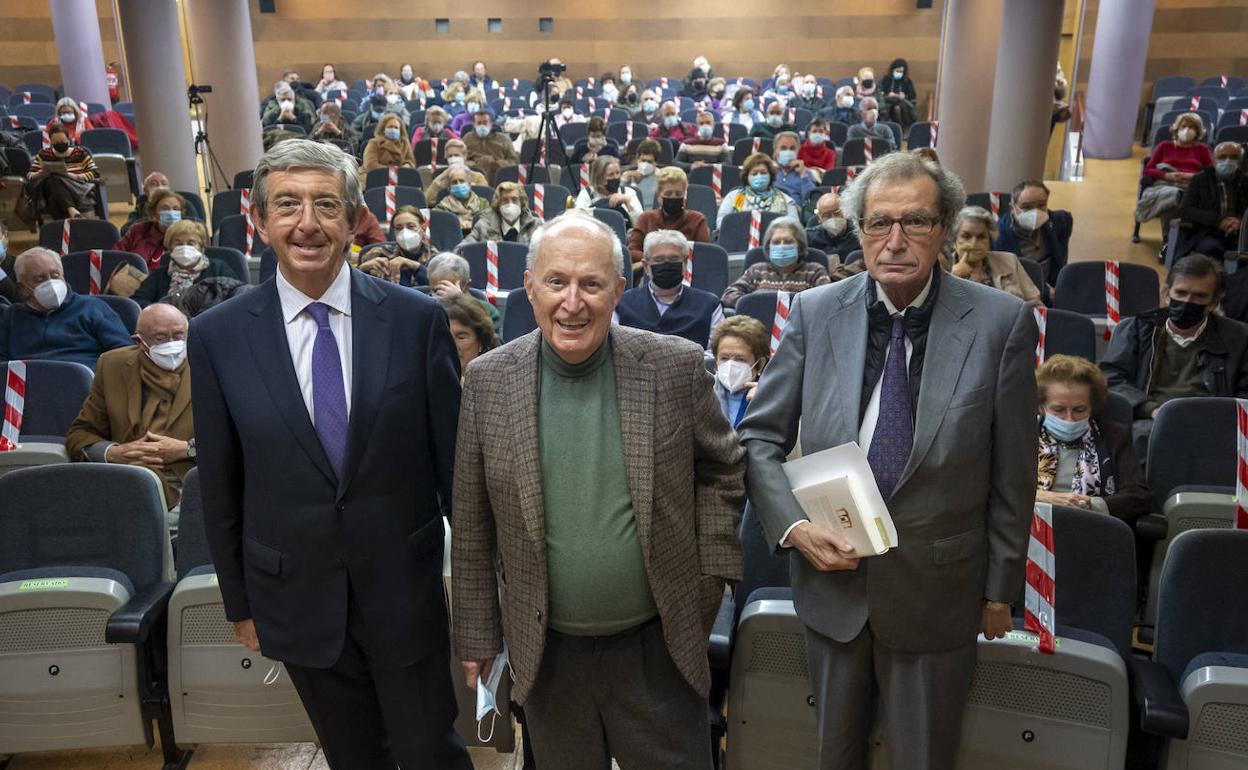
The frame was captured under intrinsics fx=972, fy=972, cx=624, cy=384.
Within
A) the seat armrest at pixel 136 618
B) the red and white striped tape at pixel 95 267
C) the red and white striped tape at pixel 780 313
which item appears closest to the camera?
the seat armrest at pixel 136 618

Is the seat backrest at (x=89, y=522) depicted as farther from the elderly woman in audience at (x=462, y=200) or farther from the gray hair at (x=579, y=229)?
the elderly woman in audience at (x=462, y=200)

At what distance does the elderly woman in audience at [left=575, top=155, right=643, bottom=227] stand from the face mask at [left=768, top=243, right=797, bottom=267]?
2.63m

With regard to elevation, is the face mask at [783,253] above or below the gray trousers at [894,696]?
above

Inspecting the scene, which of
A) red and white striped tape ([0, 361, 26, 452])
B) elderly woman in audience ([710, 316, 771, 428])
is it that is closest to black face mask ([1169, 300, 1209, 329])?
elderly woman in audience ([710, 316, 771, 428])

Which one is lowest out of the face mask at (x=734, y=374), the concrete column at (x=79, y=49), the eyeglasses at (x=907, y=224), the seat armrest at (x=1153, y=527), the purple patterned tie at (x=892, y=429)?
the seat armrest at (x=1153, y=527)

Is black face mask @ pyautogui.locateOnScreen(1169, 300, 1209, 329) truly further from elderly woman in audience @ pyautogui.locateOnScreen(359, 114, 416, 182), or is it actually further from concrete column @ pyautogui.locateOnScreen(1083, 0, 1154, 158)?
concrete column @ pyautogui.locateOnScreen(1083, 0, 1154, 158)

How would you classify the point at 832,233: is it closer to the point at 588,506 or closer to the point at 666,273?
the point at 666,273

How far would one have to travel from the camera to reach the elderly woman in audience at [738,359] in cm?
391

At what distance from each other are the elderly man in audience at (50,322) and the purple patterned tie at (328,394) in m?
3.77

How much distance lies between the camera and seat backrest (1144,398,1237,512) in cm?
377

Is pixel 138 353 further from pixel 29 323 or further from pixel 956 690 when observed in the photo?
pixel 956 690

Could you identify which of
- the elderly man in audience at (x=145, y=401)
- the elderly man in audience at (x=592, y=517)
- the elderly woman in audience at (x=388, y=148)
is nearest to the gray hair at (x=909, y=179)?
the elderly man in audience at (x=592, y=517)

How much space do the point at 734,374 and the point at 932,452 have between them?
1.91 m

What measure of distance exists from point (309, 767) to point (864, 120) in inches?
510
